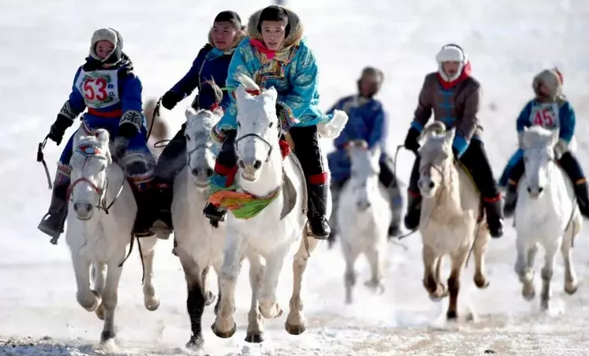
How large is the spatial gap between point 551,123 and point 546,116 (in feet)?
0.38

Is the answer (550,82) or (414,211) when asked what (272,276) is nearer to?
(414,211)

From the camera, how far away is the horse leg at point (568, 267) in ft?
52.7

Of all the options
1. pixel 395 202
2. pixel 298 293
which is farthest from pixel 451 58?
pixel 298 293

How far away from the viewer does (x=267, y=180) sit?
29.8ft

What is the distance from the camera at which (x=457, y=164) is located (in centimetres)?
1413

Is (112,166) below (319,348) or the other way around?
the other way around

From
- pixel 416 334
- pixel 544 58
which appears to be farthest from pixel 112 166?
pixel 544 58

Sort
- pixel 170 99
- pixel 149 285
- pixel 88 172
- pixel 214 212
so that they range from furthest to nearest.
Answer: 1. pixel 149 285
2. pixel 170 99
3. pixel 88 172
4. pixel 214 212

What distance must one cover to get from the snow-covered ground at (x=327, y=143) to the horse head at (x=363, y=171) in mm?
840

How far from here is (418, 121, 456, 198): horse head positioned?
43.7ft

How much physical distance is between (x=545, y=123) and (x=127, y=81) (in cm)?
639

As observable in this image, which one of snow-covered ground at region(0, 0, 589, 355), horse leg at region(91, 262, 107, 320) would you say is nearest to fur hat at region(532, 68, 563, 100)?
snow-covered ground at region(0, 0, 589, 355)

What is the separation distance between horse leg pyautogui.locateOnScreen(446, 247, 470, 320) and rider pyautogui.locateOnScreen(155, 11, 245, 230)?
393cm

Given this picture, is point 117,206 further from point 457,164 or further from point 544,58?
point 544,58
